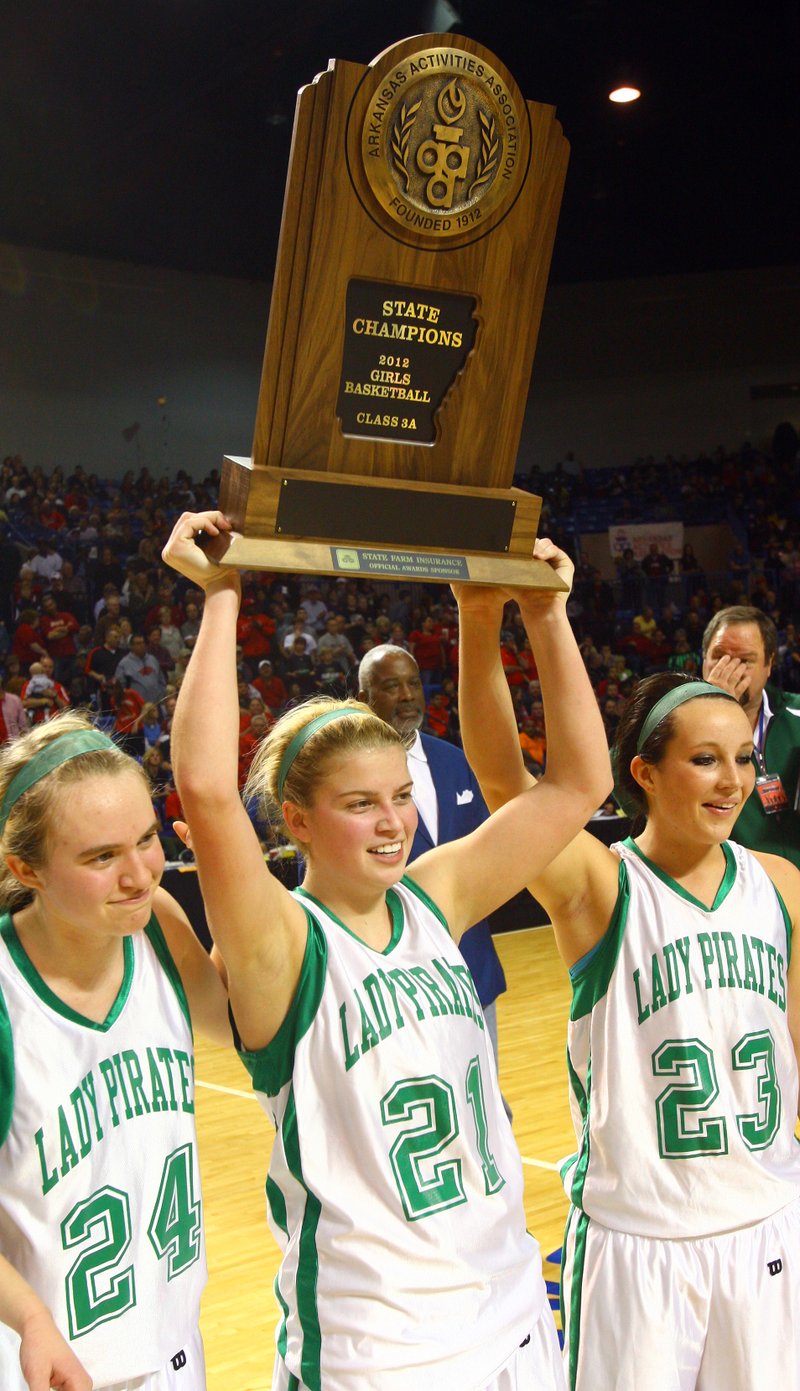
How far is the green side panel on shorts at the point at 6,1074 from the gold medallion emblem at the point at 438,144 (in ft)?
4.24

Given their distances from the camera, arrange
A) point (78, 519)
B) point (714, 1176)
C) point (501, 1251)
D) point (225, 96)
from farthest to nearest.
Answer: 1. point (78, 519)
2. point (225, 96)
3. point (714, 1176)
4. point (501, 1251)

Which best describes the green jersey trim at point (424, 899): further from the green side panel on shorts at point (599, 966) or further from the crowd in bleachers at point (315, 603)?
the crowd in bleachers at point (315, 603)

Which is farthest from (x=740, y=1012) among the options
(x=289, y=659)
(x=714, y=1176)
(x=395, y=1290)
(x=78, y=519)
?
(x=78, y=519)

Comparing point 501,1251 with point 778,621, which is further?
point 778,621

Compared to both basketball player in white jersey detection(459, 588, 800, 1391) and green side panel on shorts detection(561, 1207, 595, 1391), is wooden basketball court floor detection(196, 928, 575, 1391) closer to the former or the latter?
green side panel on shorts detection(561, 1207, 595, 1391)

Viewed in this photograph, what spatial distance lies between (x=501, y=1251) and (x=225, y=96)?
12.4 metres

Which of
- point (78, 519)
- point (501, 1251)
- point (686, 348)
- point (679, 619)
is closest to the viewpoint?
point (501, 1251)

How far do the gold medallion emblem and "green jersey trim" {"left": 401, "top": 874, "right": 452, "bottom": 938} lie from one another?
1.03 metres

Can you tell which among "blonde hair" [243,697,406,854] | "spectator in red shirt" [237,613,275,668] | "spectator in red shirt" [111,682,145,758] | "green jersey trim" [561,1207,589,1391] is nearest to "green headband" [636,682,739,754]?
"blonde hair" [243,697,406,854]

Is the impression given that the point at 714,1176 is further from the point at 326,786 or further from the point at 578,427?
the point at 578,427

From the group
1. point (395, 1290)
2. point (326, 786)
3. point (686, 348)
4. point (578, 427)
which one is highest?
point (686, 348)

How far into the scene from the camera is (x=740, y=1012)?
8.01 ft

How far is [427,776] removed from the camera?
14.3 ft

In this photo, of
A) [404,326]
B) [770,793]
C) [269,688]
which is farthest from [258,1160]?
[269,688]
